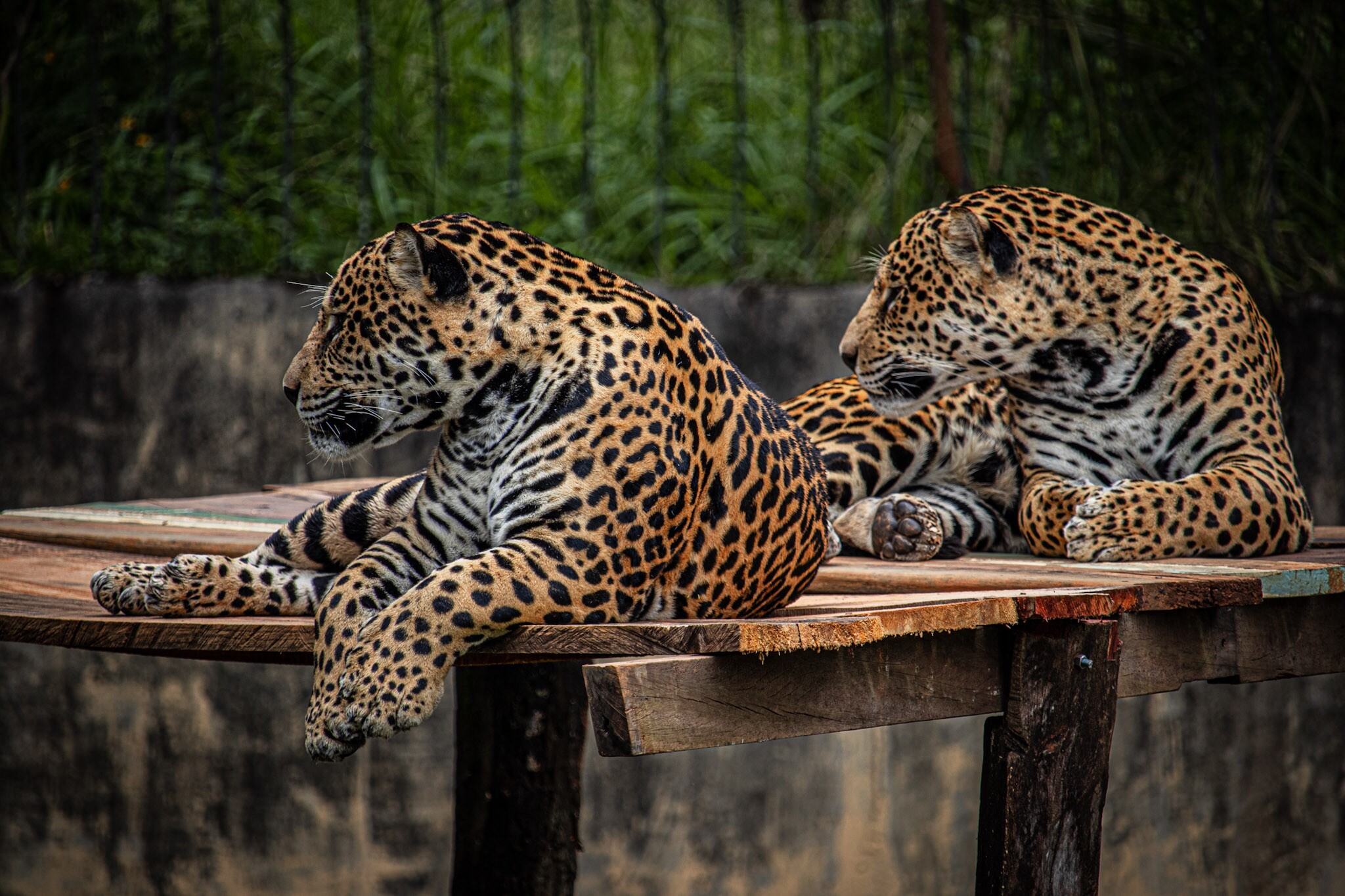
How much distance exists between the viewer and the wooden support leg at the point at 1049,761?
11.0ft

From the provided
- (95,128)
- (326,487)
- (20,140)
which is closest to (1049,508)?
(326,487)

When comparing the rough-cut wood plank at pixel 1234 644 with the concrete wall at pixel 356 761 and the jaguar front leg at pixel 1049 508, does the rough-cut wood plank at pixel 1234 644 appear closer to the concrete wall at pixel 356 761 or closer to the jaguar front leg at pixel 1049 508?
the jaguar front leg at pixel 1049 508

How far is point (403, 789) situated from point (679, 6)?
17.7 ft

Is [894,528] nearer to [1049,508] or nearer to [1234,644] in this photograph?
[1049,508]

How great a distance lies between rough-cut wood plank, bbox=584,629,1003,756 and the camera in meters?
2.57

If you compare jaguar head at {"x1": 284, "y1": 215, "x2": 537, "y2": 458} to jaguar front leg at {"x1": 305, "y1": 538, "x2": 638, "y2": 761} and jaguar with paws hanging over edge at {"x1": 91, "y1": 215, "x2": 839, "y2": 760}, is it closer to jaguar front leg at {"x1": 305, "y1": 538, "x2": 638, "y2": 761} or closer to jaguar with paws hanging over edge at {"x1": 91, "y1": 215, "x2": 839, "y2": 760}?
jaguar with paws hanging over edge at {"x1": 91, "y1": 215, "x2": 839, "y2": 760}

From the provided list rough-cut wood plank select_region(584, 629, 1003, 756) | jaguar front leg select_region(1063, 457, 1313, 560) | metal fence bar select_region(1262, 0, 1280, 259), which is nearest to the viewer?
rough-cut wood plank select_region(584, 629, 1003, 756)

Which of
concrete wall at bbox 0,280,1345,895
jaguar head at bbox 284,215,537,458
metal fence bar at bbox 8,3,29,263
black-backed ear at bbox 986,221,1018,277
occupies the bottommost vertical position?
concrete wall at bbox 0,280,1345,895

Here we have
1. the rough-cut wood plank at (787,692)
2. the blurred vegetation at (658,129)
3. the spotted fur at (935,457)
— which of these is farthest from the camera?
the blurred vegetation at (658,129)

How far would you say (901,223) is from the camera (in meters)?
7.55

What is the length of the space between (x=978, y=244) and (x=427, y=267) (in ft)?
6.51

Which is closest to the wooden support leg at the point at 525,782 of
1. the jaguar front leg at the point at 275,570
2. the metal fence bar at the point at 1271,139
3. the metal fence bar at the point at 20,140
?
the jaguar front leg at the point at 275,570

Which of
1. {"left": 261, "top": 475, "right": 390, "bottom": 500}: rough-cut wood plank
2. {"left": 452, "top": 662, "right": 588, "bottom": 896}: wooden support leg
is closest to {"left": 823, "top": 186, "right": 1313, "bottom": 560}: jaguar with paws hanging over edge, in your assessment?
{"left": 452, "top": 662, "right": 588, "bottom": 896}: wooden support leg

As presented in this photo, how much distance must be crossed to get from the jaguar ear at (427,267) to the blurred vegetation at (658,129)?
10.7 ft
